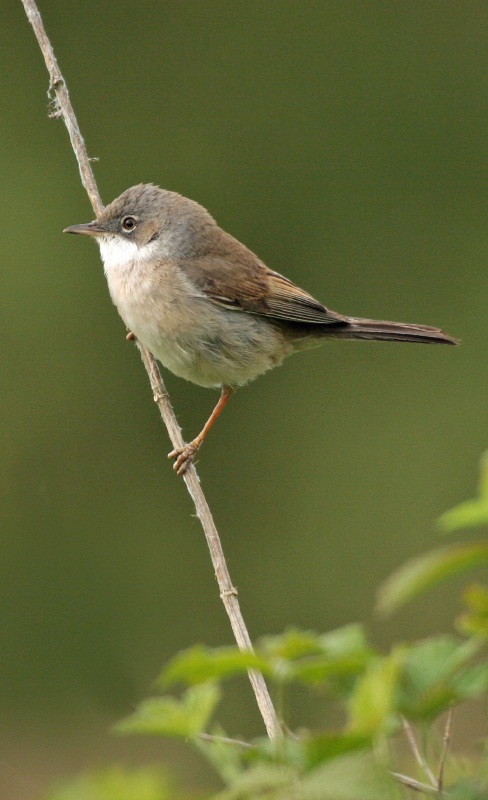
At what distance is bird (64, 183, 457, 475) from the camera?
14.4 feet

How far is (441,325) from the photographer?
1018cm

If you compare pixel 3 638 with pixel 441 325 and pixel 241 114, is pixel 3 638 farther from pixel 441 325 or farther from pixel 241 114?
pixel 241 114

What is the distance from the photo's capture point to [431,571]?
0.81 meters

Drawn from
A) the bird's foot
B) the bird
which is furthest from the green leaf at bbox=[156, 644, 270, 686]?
the bird

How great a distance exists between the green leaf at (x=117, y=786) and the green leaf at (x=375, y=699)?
18cm

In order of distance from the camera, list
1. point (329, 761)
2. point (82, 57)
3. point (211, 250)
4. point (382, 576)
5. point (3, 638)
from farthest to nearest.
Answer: point (82, 57) → point (382, 576) → point (3, 638) → point (211, 250) → point (329, 761)

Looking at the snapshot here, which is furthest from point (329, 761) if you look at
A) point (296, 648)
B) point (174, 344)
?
point (174, 344)

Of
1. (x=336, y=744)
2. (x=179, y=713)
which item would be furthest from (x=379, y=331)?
(x=336, y=744)

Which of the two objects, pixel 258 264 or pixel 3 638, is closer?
pixel 258 264

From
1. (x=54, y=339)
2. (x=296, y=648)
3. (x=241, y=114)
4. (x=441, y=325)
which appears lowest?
(x=296, y=648)

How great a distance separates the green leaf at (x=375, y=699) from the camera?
818 millimetres

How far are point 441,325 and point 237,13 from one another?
4.17 meters

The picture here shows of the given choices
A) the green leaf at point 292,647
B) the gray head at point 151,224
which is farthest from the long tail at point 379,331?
the green leaf at point 292,647

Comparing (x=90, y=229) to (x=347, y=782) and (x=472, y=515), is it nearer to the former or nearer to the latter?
(x=472, y=515)
